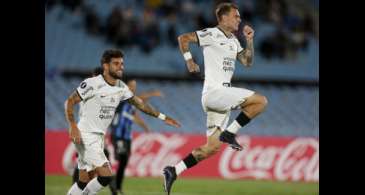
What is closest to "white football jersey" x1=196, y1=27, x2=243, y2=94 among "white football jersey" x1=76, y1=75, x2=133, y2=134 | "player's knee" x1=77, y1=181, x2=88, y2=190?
"white football jersey" x1=76, y1=75, x2=133, y2=134

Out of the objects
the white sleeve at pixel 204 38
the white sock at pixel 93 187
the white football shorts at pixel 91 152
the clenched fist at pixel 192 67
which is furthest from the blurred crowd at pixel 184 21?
the clenched fist at pixel 192 67

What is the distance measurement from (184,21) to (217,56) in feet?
35.0

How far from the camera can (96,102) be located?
8055 mm

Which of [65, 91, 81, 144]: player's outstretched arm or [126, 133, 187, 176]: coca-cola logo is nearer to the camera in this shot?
[65, 91, 81, 144]: player's outstretched arm

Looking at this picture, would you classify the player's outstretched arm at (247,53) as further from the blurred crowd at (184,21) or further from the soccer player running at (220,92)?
the blurred crowd at (184,21)

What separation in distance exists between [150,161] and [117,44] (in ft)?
11.1

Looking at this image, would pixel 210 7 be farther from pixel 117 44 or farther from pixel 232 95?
pixel 232 95

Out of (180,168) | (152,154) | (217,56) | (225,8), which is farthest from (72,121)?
(152,154)

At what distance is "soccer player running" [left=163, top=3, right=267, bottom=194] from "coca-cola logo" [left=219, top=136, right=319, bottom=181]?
25.2ft

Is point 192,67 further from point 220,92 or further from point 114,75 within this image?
point 114,75

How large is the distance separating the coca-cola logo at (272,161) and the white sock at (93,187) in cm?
799

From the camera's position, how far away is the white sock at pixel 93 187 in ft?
25.7

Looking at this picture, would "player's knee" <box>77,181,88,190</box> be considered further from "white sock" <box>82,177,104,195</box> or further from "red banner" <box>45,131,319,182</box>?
"red banner" <box>45,131,319,182</box>

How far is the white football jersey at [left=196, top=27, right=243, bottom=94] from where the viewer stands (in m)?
7.95
